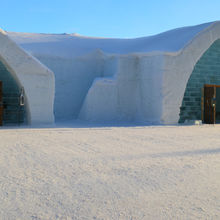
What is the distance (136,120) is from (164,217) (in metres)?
11.0

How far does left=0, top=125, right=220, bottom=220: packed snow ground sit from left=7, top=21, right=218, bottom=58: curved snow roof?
7655 mm

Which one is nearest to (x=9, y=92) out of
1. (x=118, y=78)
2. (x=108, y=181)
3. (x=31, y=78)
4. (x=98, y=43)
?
(x=31, y=78)

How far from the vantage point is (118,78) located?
14.0 metres

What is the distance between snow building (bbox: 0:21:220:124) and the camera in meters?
10.3

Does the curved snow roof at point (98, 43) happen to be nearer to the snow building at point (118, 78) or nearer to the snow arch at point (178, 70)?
the snow building at point (118, 78)

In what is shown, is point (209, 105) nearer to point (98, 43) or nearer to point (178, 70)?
point (178, 70)

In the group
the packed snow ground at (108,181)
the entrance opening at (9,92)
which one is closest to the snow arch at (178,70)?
the entrance opening at (9,92)

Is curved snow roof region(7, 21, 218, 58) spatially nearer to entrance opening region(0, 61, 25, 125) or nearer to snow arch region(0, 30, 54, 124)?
entrance opening region(0, 61, 25, 125)

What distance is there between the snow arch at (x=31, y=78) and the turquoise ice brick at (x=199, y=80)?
5.48 m

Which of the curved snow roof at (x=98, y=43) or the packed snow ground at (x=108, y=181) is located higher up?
the curved snow roof at (x=98, y=43)

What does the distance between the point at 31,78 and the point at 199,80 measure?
6939 millimetres

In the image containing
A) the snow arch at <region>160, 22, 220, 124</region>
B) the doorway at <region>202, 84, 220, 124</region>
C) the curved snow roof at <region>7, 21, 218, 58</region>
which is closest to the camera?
the snow arch at <region>160, 22, 220, 124</region>

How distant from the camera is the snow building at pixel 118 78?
1030 centimetres

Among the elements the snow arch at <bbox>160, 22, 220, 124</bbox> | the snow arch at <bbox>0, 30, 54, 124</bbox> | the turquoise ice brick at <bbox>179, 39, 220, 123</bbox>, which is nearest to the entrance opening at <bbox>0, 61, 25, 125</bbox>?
the snow arch at <bbox>0, 30, 54, 124</bbox>
